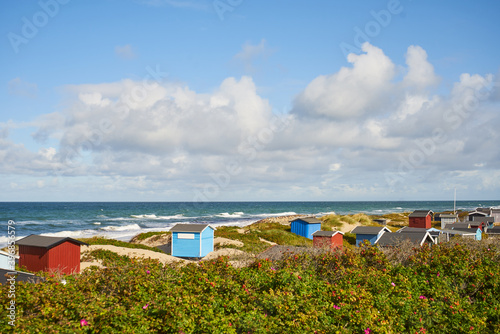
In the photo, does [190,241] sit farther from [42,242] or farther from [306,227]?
[306,227]

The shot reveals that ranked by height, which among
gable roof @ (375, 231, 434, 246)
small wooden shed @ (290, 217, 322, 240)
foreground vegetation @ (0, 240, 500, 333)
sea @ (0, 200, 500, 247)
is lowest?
sea @ (0, 200, 500, 247)

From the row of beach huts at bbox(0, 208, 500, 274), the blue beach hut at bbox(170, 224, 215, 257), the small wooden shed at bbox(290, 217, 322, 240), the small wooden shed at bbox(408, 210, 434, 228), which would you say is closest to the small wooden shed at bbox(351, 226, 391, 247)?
the row of beach huts at bbox(0, 208, 500, 274)

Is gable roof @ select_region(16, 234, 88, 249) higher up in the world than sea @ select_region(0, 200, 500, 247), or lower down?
higher up

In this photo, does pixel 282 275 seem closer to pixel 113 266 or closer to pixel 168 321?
pixel 168 321

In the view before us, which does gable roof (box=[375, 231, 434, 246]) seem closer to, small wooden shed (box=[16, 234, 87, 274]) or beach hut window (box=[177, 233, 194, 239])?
beach hut window (box=[177, 233, 194, 239])

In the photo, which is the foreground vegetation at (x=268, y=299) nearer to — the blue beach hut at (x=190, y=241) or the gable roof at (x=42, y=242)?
the gable roof at (x=42, y=242)

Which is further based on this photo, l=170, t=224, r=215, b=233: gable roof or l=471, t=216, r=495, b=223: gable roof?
l=471, t=216, r=495, b=223: gable roof

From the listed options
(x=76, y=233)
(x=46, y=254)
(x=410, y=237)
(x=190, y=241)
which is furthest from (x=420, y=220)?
(x=76, y=233)

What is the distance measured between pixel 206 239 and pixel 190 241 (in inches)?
55.3

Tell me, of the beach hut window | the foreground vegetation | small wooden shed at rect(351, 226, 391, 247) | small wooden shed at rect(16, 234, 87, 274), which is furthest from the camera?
small wooden shed at rect(351, 226, 391, 247)

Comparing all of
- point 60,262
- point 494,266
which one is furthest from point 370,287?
point 60,262

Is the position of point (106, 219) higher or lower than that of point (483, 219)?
lower

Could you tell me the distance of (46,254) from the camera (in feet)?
63.2

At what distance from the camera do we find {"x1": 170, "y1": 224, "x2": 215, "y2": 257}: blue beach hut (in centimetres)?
3097
